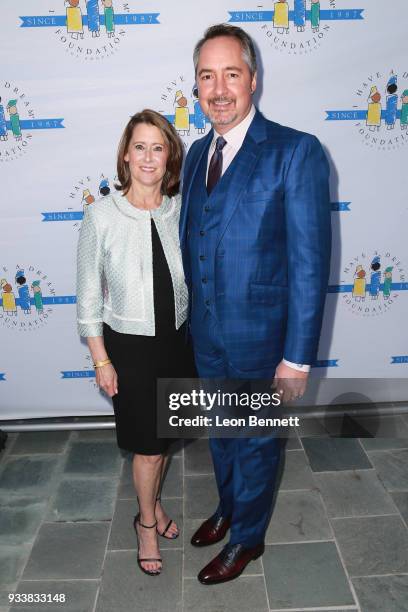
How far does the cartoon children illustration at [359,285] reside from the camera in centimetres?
328

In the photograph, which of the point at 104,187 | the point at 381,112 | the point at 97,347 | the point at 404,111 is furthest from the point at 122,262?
the point at 404,111

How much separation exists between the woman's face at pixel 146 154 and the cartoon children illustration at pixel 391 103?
5.14 ft

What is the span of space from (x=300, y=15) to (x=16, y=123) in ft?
5.31

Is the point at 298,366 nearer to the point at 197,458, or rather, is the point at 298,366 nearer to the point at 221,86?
the point at 221,86

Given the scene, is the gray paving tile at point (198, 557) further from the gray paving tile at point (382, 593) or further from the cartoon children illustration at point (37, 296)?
the cartoon children illustration at point (37, 296)

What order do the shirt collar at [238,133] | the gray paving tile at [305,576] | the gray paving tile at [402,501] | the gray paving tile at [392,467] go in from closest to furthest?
the shirt collar at [238,133] < the gray paving tile at [305,576] < the gray paving tile at [402,501] < the gray paving tile at [392,467]

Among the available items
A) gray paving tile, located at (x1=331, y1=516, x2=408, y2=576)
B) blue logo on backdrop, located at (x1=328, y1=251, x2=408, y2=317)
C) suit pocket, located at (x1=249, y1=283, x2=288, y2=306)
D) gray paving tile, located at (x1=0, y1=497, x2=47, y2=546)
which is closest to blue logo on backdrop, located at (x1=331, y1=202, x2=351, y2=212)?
blue logo on backdrop, located at (x1=328, y1=251, x2=408, y2=317)

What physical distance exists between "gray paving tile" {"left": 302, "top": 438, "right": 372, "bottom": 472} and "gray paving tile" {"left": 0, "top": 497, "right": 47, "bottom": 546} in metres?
1.52

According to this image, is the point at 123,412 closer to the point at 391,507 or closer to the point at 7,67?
the point at 391,507

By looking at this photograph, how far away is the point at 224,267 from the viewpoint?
191cm

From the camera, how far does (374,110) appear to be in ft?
9.57

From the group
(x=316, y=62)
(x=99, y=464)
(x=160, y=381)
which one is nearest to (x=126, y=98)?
(x=316, y=62)

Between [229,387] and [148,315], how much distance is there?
0.46 metres

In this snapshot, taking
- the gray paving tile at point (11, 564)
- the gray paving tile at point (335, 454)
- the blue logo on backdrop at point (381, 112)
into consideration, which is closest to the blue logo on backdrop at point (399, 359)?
the gray paving tile at point (335, 454)
